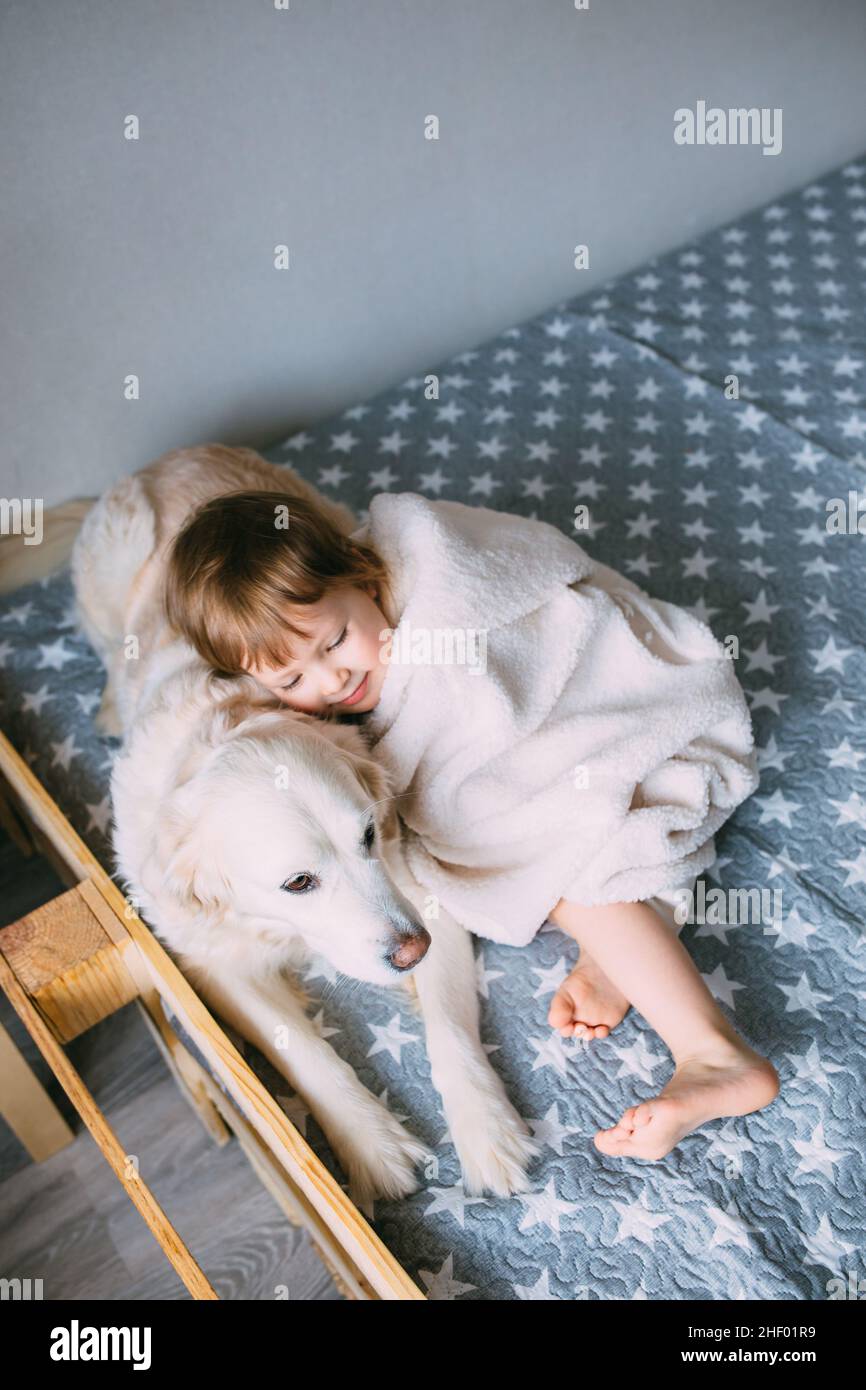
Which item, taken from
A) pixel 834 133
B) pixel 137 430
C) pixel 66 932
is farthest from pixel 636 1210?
pixel 834 133

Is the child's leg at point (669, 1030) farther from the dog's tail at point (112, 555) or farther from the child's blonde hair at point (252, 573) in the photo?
the dog's tail at point (112, 555)

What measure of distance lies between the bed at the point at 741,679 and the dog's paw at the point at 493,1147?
21mm

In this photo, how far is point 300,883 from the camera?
120cm

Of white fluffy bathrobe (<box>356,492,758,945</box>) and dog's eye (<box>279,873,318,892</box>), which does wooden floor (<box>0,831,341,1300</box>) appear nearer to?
white fluffy bathrobe (<box>356,492,758,945</box>)

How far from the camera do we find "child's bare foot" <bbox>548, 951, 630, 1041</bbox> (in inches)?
52.9

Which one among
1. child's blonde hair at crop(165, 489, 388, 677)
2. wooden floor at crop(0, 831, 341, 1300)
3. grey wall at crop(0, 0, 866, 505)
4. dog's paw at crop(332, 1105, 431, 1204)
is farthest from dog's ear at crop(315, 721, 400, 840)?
grey wall at crop(0, 0, 866, 505)

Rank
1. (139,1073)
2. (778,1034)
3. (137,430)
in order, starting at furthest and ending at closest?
(137,430)
(139,1073)
(778,1034)

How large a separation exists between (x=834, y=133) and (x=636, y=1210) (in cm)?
285

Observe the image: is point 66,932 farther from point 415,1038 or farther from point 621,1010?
point 621,1010

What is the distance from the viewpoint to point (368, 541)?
1.56 metres

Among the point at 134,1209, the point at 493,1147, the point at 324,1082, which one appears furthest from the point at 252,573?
the point at 134,1209

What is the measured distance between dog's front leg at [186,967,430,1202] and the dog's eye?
0.87 feet

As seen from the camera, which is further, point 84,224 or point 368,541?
point 84,224
